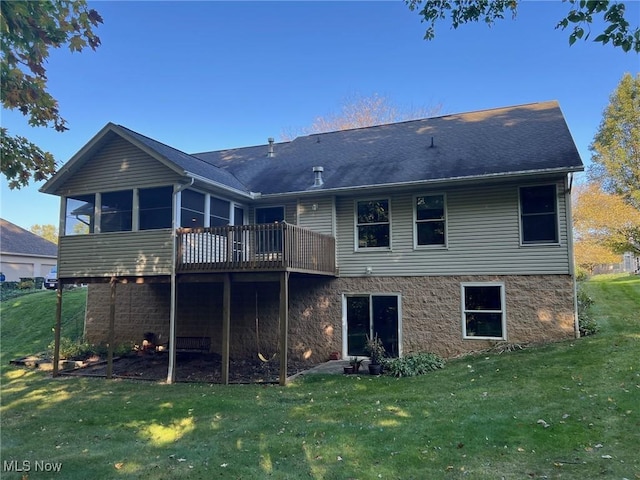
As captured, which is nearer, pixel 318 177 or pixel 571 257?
pixel 571 257

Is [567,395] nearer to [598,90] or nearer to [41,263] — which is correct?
[598,90]

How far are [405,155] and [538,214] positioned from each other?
4.19 meters

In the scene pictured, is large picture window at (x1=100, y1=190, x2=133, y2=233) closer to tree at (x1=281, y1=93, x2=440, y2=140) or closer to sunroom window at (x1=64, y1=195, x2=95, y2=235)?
sunroom window at (x1=64, y1=195, x2=95, y2=235)

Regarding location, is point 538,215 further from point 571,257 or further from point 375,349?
point 375,349

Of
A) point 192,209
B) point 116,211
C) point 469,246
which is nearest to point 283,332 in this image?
point 192,209

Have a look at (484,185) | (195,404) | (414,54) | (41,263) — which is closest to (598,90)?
(414,54)

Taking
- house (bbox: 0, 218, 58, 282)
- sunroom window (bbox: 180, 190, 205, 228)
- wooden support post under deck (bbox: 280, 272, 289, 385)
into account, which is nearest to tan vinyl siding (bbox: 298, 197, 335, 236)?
sunroom window (bbox: 180, 190, 205, 228)

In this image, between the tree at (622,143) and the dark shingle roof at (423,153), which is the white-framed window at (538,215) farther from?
the tree at (622,143)

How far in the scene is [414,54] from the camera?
2280 cm

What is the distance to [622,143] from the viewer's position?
2133 cm

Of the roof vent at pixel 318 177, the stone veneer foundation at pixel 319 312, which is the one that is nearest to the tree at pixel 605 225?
the stone veneer foundation at pixel 319 312

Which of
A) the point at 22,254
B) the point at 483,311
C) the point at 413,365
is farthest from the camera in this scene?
the point at 22,254

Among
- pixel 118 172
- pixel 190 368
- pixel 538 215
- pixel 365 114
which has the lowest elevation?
pixel 190 368

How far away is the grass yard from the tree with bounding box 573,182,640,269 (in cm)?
1103
